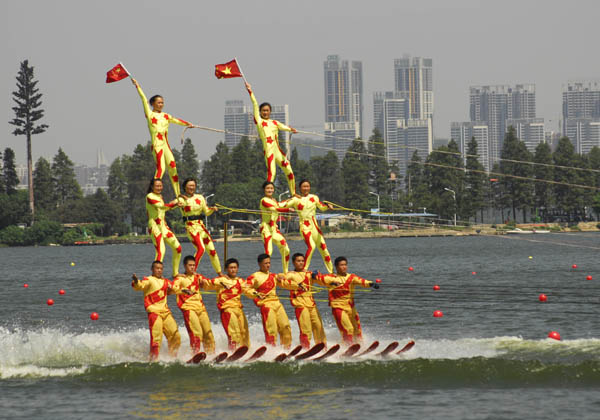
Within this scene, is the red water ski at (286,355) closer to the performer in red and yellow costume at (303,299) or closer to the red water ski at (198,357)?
the performer in red and yellow costume at (303,299)

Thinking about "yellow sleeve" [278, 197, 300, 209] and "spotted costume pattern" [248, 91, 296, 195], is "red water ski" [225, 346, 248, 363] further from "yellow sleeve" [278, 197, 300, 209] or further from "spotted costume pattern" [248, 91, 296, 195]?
"spotted costume pattern" [248, 91, 296, 195]

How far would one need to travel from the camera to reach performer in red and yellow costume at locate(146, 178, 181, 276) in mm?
21672

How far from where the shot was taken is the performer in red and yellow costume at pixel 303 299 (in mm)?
21203

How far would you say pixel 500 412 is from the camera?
18.5 meters

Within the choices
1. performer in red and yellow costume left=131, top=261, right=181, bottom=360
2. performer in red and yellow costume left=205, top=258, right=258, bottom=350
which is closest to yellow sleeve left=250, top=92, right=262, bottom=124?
performer in red and yellow costume left=205, top=258, right=258, bottom=350

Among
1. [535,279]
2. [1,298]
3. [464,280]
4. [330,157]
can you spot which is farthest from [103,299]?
[330,157]

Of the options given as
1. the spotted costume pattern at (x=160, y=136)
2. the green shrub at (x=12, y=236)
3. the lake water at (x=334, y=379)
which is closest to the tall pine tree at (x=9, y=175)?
the green shrub at (x=12, y=236)

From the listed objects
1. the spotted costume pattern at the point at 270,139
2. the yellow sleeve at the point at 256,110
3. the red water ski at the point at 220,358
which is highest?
the yellow sleeve at the point at 256,110

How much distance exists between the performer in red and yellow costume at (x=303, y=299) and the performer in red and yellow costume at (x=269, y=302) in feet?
0.89

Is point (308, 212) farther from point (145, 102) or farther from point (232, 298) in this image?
point (145, 102)

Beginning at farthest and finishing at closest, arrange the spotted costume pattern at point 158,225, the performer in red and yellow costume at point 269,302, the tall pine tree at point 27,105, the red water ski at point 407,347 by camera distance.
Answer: the tall pine tree at point 27,105
the red water ski at point 407,347
the spotted costume pattern at point 158,225
the performer in red and yellow costume at point 269,302

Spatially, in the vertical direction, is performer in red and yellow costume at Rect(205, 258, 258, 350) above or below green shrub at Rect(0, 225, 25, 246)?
above

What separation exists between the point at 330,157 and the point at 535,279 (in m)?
93.7

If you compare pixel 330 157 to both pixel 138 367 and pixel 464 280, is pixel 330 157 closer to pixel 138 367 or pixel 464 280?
pixel 464 280
